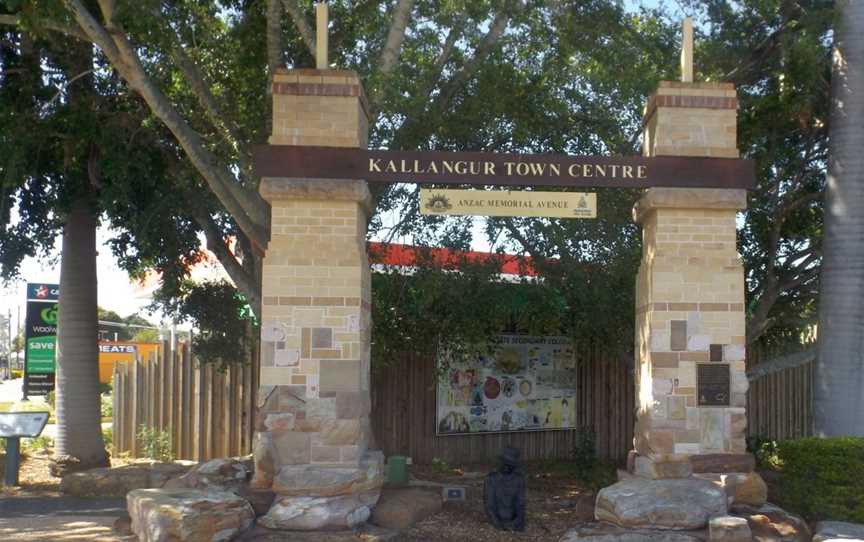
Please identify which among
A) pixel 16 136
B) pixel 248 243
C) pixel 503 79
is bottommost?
pixel 248 243

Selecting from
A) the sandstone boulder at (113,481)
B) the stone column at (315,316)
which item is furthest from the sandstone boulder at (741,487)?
the sandstone boulder at (113,481)

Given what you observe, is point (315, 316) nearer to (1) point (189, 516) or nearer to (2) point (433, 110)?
(1) point (189, 516)

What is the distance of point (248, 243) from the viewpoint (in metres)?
12.4

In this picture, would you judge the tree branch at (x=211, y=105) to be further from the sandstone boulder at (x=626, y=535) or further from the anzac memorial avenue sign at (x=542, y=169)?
the sandstone boulder at (x=626, y=535)

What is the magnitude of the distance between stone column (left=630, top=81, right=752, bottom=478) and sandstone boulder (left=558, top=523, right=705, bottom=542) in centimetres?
80

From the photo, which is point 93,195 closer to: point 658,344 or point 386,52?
point 386,52

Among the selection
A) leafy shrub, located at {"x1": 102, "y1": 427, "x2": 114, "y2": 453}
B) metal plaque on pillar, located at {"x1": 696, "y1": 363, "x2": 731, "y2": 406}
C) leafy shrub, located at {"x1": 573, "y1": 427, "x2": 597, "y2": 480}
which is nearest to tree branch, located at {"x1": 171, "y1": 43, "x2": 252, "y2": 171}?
metal plaque on pillar, located at {"x1": 696, "y1": 363, "x2": 731, "y2": 406}

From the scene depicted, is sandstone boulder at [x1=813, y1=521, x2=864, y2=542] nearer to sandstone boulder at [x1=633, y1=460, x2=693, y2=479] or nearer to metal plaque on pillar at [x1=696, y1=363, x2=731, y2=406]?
sandstone boulder at [x1=633, y1=460, x2=693, y2=479]

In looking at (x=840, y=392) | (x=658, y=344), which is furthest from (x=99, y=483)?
(x=840, y=392)

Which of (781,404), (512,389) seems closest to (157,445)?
(512,389)

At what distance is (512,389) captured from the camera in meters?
14.2

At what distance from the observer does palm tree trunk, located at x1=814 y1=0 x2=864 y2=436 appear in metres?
9.96

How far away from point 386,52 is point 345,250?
10.5ft

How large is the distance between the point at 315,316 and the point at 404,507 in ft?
6.90
